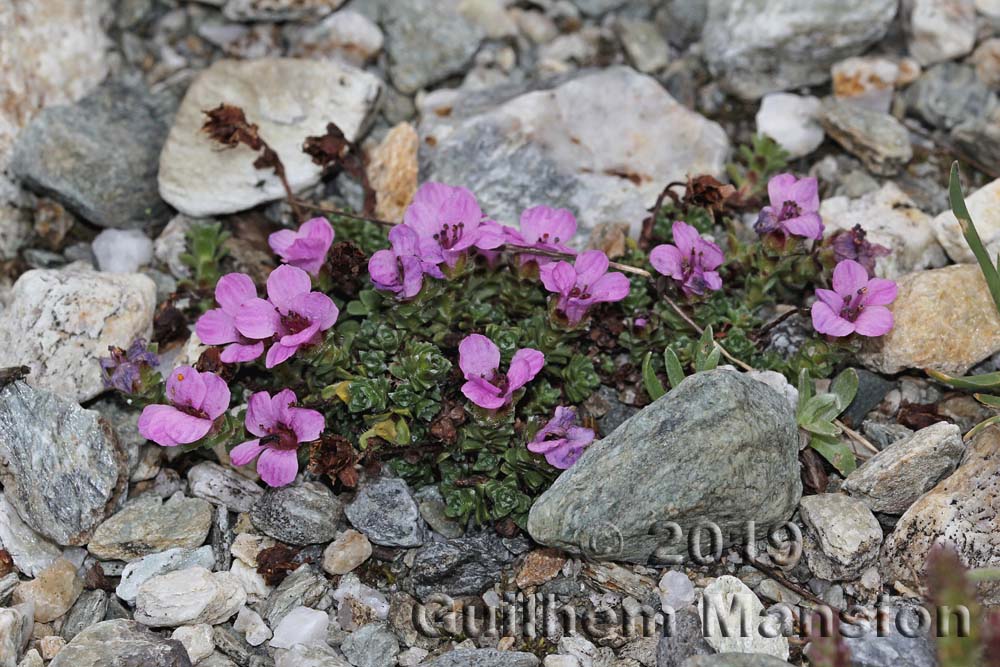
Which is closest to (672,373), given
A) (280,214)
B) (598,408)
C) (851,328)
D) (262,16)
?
(598,408)

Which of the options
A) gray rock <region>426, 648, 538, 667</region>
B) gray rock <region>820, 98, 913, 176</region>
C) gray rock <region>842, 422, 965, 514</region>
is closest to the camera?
gray rock <region>426, 648, 538, 667</region>

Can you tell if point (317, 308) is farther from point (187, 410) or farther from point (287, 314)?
point (187, 410)

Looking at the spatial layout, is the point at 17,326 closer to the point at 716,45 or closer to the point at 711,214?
the point at 711,214

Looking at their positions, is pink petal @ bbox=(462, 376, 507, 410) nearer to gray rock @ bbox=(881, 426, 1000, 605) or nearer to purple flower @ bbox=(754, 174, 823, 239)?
purple flower @ bbox=(754, 174, 823, 239)

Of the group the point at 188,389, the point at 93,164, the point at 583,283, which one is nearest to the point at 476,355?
the point at 583,283

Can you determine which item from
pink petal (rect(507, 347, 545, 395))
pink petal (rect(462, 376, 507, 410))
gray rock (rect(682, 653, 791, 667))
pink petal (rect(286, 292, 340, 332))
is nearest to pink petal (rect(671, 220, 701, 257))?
pink petal (rect(507, 347, 545, 395))

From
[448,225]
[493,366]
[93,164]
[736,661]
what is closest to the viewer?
[736,661]

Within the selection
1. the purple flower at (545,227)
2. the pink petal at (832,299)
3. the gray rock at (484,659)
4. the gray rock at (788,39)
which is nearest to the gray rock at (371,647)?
the gray rock at (484,659)
